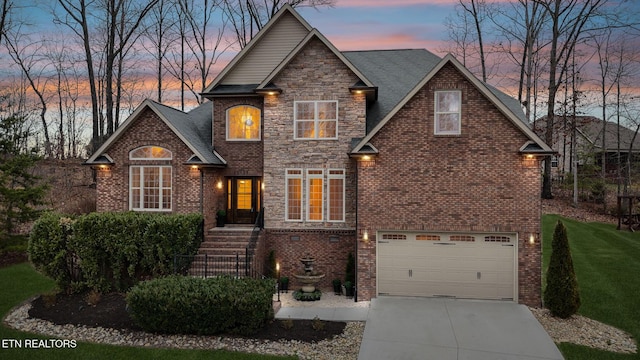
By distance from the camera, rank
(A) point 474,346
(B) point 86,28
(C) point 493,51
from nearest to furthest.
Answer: (A) point 474,346 < (B) point 86,28 < (C) point 493,51

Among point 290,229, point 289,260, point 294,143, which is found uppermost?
point 294,143

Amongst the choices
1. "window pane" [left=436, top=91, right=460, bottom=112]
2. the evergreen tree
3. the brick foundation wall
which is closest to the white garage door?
the brick foundation wall

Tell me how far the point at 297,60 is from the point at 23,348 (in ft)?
38.0

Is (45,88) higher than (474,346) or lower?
higher

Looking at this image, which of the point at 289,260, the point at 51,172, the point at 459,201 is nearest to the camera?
the point at 459,201

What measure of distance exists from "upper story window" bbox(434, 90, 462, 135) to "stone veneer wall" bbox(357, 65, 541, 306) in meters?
0.17

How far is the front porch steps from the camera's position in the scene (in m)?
12.6

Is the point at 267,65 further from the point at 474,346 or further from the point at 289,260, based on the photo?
the point at 474,346

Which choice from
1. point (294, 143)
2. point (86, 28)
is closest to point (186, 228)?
point (294, 143)

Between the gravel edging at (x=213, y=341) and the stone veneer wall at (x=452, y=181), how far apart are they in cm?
347

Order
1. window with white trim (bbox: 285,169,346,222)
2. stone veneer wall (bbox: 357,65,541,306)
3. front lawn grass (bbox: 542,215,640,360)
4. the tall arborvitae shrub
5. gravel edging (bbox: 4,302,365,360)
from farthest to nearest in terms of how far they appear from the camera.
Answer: window with white trim (bbox: 285,169,346,222) → stone veneer wall (bbox: 357,65,541,306) → the tall arborvitae shrub → front lawn grass (bbox: 542,215,640,360) → gravel edging (bbox: 4,302,365,360)

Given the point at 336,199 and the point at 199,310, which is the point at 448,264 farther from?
the point at 199,310

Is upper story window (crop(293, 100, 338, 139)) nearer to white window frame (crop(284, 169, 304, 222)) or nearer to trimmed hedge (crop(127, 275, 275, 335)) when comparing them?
white window frame (crop(284, 169, 304, 222))

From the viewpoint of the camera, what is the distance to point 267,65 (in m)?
15.6
